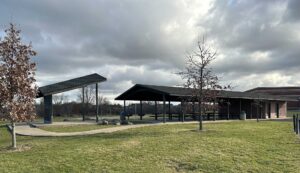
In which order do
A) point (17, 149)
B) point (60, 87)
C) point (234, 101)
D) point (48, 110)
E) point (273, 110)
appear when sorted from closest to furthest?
point (17, 149) < point (48, 110) < point (60, 87) < point (234, 101) < point (273, 110)

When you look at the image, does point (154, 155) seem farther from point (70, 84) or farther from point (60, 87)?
point (70, 84)

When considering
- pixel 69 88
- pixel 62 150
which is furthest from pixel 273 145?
pixel 69 88

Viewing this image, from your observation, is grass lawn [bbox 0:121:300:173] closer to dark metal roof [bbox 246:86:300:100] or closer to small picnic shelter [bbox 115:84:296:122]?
small picnic shelter [bbox 115:84:296:122]

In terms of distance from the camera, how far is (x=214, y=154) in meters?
12.7

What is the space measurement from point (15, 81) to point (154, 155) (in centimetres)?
529

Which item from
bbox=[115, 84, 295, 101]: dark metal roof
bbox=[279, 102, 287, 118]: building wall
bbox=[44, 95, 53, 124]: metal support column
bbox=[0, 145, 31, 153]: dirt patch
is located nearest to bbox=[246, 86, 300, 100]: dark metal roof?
bbox=[279, 102, 287, 118]: building wall

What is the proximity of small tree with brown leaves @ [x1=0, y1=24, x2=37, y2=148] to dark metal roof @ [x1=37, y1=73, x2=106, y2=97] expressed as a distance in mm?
13185

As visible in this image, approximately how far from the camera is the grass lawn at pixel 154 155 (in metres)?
10.9

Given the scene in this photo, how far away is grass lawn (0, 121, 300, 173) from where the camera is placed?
10859 mm

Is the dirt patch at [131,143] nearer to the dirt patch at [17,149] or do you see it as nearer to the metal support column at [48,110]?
the dirt patch at [17,149]

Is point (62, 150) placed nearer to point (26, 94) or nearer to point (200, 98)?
point (26, 94)

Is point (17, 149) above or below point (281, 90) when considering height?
below

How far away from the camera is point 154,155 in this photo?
1219 centimetres

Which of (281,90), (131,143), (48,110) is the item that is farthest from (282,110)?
(281,90)
